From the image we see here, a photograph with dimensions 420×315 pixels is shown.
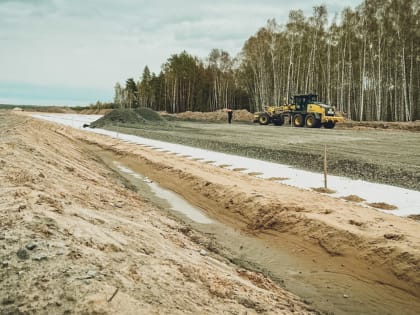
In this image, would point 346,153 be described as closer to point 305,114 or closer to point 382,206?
point 382,206

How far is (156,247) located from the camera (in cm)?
415

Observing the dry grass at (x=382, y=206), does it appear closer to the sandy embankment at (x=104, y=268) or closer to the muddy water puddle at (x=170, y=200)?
the muddy water puddle at (x=170, y=200)

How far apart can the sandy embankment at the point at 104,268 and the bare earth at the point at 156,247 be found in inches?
0.4

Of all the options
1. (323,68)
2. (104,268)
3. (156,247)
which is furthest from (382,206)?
(323,68)

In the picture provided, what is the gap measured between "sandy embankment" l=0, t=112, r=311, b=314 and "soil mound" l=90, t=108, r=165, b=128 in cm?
3074

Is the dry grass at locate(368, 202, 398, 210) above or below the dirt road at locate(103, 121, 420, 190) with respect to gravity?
below

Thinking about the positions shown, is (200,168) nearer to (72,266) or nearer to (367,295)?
(367,295)

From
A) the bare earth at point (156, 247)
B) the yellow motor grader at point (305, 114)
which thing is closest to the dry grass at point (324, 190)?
the bare earth at point (156, 247)

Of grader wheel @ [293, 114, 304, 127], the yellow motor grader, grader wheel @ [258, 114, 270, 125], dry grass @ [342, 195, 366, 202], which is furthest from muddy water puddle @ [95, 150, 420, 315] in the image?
grader wheel @ [258, 114, 270, 125]

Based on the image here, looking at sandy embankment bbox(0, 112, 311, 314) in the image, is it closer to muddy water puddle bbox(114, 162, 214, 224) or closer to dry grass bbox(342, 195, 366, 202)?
muddy water puddle bbox(114, 162, 214, 224)

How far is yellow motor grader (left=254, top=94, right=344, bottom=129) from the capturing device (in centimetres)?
2655

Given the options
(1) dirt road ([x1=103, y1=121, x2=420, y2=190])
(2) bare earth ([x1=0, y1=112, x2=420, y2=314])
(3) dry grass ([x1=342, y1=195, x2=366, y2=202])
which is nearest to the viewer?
(2) bare earth ([x1=0, y1=112, x2=420, y2=314])

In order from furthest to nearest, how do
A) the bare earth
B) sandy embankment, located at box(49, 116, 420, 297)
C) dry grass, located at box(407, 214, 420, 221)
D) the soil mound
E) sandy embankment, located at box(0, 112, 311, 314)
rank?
the soil mound
dry grass, located at box(407, 214, 420, 221)
sandy embankment, located at box(49, 116, 420, 297)
the bare earth
sandy embankment, located at box(0, 112, 311, 314)

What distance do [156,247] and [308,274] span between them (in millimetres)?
1956
